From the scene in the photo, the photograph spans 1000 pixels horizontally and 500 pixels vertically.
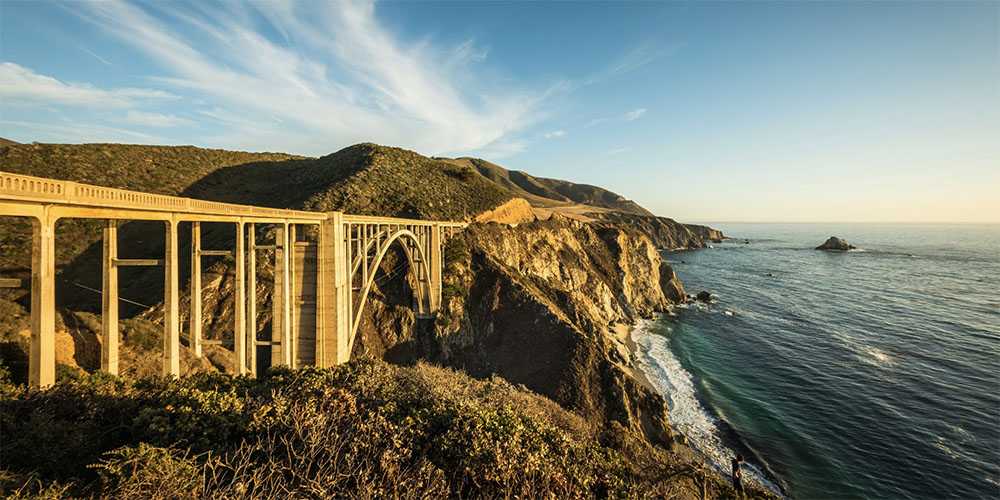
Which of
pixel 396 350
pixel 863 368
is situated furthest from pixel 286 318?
pixel 863 368

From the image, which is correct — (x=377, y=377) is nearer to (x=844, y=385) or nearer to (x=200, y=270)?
(x=200, y=270)

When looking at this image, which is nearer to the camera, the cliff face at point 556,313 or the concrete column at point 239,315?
the concrete column at point 239,315

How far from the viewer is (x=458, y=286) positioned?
3556 centimetres

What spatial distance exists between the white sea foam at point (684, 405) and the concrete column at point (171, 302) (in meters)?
25.5

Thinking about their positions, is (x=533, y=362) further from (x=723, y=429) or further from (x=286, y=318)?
(x=286, y=318)

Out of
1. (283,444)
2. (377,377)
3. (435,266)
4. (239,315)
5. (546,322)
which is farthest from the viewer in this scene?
(435,266)

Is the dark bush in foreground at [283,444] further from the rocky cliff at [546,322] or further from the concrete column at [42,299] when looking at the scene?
the rocky cliff at [546,322]

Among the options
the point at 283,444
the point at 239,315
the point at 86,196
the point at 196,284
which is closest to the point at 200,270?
the point at 196,284

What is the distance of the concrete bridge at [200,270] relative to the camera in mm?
6230

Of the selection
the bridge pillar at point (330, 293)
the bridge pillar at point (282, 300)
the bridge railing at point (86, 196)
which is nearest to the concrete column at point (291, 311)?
the bridge pillar at point (282, 300)

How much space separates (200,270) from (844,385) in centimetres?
4092

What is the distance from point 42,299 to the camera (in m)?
6.18

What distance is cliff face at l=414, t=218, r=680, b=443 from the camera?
2556 centimetres

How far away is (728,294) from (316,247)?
6300 centimetres
